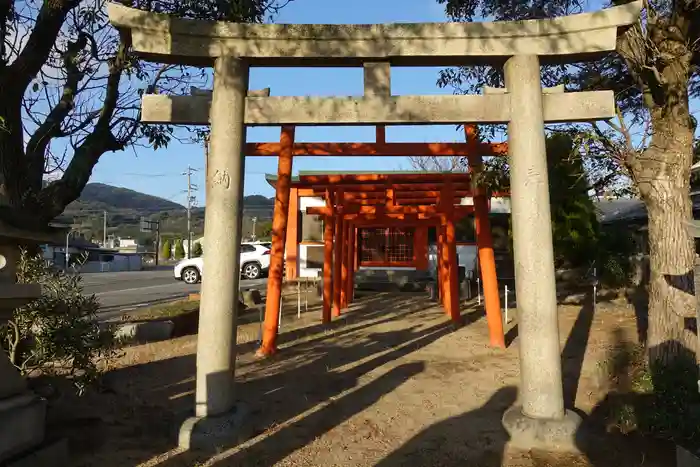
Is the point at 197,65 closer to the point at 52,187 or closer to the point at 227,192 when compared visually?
the point at 227,192

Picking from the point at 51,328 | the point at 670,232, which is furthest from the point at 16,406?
the point at 670,232

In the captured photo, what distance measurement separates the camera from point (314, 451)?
4.53m

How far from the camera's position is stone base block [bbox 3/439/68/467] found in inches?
144

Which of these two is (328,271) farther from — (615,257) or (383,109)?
(615,257)

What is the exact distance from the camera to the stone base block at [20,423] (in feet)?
11.8

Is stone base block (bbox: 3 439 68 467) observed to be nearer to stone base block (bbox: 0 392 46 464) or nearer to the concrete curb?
stone base block (bbox: 0 392 46 464)

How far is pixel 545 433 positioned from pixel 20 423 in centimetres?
407

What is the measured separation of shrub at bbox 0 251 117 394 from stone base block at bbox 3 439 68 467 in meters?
0.72

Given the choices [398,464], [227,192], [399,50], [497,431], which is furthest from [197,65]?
[497,431]

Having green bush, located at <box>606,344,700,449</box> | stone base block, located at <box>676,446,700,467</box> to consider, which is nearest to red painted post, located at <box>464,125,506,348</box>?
green bush, located at <box>606,344,700,449</box>

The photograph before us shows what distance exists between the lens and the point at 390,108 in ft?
16.2

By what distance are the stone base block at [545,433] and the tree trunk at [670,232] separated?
189 centimetres

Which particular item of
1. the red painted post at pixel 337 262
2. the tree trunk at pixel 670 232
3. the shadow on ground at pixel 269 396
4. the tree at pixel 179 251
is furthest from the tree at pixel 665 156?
the tree at pixel 179 251

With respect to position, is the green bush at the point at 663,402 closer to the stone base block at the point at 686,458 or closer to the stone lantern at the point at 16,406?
the stone base block at the point at 686,458
